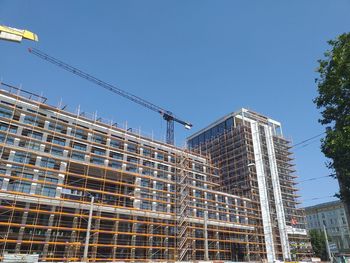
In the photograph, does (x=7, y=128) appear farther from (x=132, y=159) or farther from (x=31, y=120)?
(x=132, y=159)

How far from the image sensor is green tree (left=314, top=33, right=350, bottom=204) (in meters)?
18.9

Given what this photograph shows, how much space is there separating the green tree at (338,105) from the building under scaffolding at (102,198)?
24997 mm

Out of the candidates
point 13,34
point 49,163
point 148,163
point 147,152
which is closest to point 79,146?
point 49,163

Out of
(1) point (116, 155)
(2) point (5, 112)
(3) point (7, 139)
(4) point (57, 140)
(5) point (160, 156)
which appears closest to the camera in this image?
(3) point (7, 139)

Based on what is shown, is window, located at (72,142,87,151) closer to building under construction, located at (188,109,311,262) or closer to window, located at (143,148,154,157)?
window, located at (143,148,154,157)

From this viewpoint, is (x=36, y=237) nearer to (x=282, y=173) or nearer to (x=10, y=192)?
(x=10, y=192)

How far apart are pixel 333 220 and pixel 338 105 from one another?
296 ft

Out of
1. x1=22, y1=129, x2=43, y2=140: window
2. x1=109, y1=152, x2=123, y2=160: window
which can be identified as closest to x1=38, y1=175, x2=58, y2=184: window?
x1=22, y1=129, x2=43, y2=140: window

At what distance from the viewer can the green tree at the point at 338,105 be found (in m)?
18.9

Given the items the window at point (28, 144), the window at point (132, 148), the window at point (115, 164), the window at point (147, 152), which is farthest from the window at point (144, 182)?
the window at point (28, 144)

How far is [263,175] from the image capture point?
69875 mm

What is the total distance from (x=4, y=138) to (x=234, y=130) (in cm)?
5164

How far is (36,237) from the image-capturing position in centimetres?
3950

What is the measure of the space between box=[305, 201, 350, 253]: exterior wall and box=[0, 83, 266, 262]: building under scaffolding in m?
36.7
